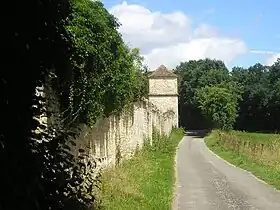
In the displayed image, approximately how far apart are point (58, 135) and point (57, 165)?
432 mm

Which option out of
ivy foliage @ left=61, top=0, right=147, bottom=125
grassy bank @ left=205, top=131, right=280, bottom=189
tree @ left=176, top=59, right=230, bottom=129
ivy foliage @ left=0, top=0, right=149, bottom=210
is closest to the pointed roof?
tree @ left=176, top=59, right=230, bottom=129

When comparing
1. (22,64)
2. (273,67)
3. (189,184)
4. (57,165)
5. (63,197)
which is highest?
(273,67)

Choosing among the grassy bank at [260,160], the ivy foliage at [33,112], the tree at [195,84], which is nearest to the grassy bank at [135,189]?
the grassy bank at [260,160]

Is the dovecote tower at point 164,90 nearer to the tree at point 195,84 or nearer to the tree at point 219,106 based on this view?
the tree at point 219,106

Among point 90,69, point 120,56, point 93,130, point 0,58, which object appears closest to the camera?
point 0,58

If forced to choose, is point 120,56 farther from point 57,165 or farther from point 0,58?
point 0,58

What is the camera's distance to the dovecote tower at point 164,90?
6906 centimetres

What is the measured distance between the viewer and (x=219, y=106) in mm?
68188

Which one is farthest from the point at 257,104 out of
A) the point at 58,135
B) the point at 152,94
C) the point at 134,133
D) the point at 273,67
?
the point at 58,135

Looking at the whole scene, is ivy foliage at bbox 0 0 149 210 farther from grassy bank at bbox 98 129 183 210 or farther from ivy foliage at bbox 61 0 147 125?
grassy bank at bbox 98 129 183 210

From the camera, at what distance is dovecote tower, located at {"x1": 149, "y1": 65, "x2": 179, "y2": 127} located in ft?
227

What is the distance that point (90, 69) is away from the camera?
35.3 feet

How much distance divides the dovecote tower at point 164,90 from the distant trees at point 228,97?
14.2 ft

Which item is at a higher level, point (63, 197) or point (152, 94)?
point (152, 94)
